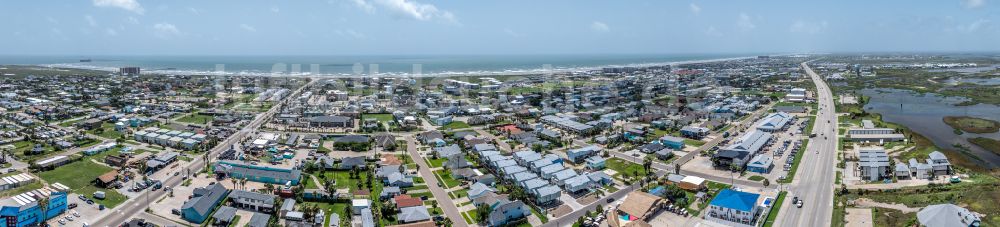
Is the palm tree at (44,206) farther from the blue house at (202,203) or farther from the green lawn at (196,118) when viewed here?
the green lawn at (196,118)

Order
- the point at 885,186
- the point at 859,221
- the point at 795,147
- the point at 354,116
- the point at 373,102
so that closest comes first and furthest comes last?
1. the point at 859,221
2. the point at 885,186
3. the point at 795,147
4. the point at 354,116
5. the point at 373,102

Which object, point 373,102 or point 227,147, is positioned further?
point 373,102

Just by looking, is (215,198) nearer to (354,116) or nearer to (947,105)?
(354,116)

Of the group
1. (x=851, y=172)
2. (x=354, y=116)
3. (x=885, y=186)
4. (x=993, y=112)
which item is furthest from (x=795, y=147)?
(x=354, y=116)

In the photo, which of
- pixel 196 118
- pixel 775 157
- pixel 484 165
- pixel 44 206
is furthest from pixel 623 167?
pixel 196 118

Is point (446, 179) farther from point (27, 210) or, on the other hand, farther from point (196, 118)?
point (196, 118)

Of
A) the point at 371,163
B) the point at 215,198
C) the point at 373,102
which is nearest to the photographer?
the point at 215,198
